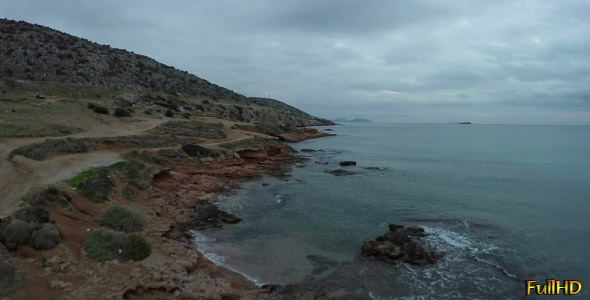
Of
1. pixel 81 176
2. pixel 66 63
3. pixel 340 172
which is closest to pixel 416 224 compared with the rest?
pixel 340 172

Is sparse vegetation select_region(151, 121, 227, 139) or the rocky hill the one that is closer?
sparse vegetation select_region(151, 121, 227, 139)

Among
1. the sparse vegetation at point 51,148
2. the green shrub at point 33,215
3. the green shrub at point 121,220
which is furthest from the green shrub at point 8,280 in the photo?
the sparse vegetation at point 51,148

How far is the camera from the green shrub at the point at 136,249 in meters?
11.7

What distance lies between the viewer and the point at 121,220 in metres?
14.7

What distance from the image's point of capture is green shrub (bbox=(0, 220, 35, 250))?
9867 mm

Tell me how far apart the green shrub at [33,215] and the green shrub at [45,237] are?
52cm

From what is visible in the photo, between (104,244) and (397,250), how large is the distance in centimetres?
1166

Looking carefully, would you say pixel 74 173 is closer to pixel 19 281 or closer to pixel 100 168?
pixel 100 168

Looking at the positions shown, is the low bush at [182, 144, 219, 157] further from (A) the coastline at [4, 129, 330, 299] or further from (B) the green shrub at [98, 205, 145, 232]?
(B) the green shrub at [98, 205, 145, 232]

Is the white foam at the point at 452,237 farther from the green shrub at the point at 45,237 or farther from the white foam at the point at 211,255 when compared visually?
the green shrub at the point at 45,237

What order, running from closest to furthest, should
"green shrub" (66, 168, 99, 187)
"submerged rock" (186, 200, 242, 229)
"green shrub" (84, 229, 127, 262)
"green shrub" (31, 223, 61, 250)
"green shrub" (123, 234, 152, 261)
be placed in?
"green shrub" (31, 223, 61, 250) → "green shrub" (84, 229, 127, 262) → "green shrub" (123, 234, 152, 261) → "green shrub" (66, 168, 99, 187) → "submerged rock" (186, 200, 242, 229)

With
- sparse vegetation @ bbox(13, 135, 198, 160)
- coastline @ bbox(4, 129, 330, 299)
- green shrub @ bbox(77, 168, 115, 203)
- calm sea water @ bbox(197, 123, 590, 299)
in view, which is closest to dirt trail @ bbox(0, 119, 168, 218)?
sparse vegetation @ bbox(13, 135, 198, 160)

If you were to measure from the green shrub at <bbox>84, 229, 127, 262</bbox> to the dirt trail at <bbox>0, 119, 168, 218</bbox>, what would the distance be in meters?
3.01

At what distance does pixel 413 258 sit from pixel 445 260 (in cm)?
146
